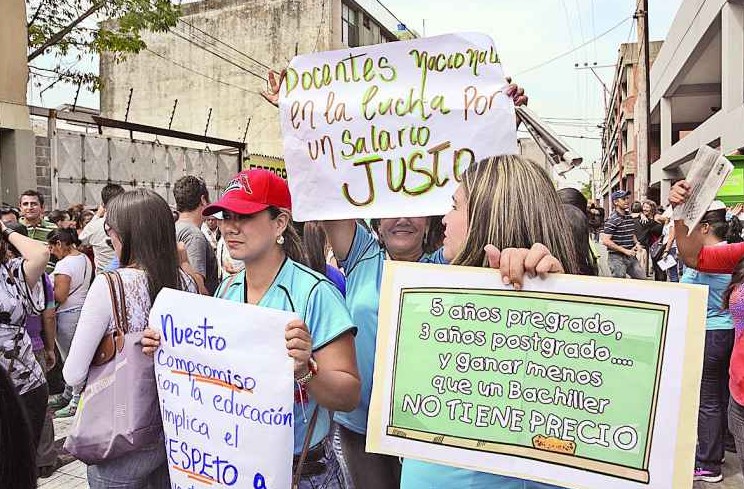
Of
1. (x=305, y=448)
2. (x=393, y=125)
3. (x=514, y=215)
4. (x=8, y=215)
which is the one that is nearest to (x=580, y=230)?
(x=393, y=125)

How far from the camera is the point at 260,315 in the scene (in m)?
1.95

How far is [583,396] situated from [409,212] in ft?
3.80

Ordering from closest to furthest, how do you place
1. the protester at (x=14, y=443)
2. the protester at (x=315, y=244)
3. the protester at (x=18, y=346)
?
the protester at (x=14, y=443) < the protester at (x=18, y=346) < the protester at (x=315, y=244)

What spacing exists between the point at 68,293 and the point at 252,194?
13.5 feet

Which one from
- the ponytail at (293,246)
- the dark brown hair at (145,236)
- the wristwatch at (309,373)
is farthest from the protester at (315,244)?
the wristwatch at (309,373)

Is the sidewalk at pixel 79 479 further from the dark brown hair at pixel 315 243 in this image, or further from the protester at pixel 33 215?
the protester at pixel 33 215

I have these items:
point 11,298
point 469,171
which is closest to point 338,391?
point 469,171

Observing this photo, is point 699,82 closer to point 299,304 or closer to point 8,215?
point 8,215

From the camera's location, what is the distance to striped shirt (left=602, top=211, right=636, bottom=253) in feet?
32.9

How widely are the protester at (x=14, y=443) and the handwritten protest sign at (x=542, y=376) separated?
844 mm

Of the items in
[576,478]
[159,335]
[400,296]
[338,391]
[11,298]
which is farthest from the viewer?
[11,298]

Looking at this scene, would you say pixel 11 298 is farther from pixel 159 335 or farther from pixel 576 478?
pixel 576 478

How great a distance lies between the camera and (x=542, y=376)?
1590 mm

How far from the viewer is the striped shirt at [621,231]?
10.0 metres
